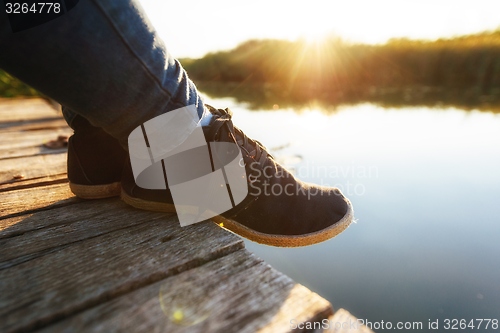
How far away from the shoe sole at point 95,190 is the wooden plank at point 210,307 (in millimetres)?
535

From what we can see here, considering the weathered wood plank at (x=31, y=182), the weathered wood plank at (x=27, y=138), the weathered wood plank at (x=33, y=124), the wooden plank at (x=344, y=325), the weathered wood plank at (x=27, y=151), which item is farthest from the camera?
the weathered wood plank at (x=33, y=124)

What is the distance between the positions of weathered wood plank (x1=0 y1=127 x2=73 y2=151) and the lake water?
1403 mm

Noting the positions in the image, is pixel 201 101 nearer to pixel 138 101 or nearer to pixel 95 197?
pixel 138 101

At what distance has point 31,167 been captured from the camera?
144 centimetres

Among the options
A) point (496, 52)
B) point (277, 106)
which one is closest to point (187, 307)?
point (277, 106)

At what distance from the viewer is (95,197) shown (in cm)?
102

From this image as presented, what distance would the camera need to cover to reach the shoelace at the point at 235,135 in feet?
2.69

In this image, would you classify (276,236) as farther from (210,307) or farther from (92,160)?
(92,160)

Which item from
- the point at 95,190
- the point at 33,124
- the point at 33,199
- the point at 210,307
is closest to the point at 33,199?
the point at 33,199

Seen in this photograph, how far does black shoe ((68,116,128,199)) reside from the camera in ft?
3.08

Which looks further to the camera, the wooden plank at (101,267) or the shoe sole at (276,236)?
the shoe sole at (276,236)

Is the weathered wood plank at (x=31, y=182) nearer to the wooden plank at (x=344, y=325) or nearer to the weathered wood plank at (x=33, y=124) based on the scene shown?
the wooden plank at (x=344, y=325)

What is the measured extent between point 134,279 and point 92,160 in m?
0.51

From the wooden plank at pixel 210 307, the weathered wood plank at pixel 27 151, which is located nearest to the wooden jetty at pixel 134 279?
the wooden plank at pixel 210 307
